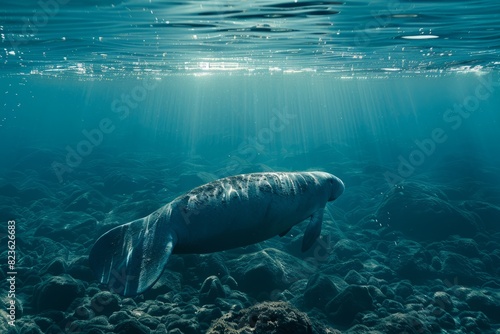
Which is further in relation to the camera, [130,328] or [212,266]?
[212,266]

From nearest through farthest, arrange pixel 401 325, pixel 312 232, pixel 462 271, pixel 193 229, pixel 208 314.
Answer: pixel 193 229, pixel 401 325, pixel 208 314, pixel 312 232, pixel 462 271

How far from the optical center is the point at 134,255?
6.16 metres

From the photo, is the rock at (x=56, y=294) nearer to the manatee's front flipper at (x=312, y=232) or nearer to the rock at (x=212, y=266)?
the rock at (x=212, y=266)

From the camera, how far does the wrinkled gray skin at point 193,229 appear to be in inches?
235

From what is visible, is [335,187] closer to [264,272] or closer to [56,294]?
[264,272]

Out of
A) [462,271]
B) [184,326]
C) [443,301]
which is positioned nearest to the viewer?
[184,326]

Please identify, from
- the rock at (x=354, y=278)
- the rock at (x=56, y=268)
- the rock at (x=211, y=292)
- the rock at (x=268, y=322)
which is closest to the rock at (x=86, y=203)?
the rock at (x=56, y=268)

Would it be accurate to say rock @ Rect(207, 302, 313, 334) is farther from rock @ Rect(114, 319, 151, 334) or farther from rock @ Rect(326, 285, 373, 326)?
rock @ Rect(326, 285, 373, 326)

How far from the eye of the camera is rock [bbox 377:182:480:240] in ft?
49.4

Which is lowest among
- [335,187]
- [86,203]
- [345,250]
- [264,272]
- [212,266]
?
[264,272]

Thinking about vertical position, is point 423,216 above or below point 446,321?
above

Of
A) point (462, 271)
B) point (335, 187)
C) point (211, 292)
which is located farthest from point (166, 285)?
point (462, 271)

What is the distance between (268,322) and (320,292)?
4.69 m

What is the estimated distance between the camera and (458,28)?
14.1 meters
